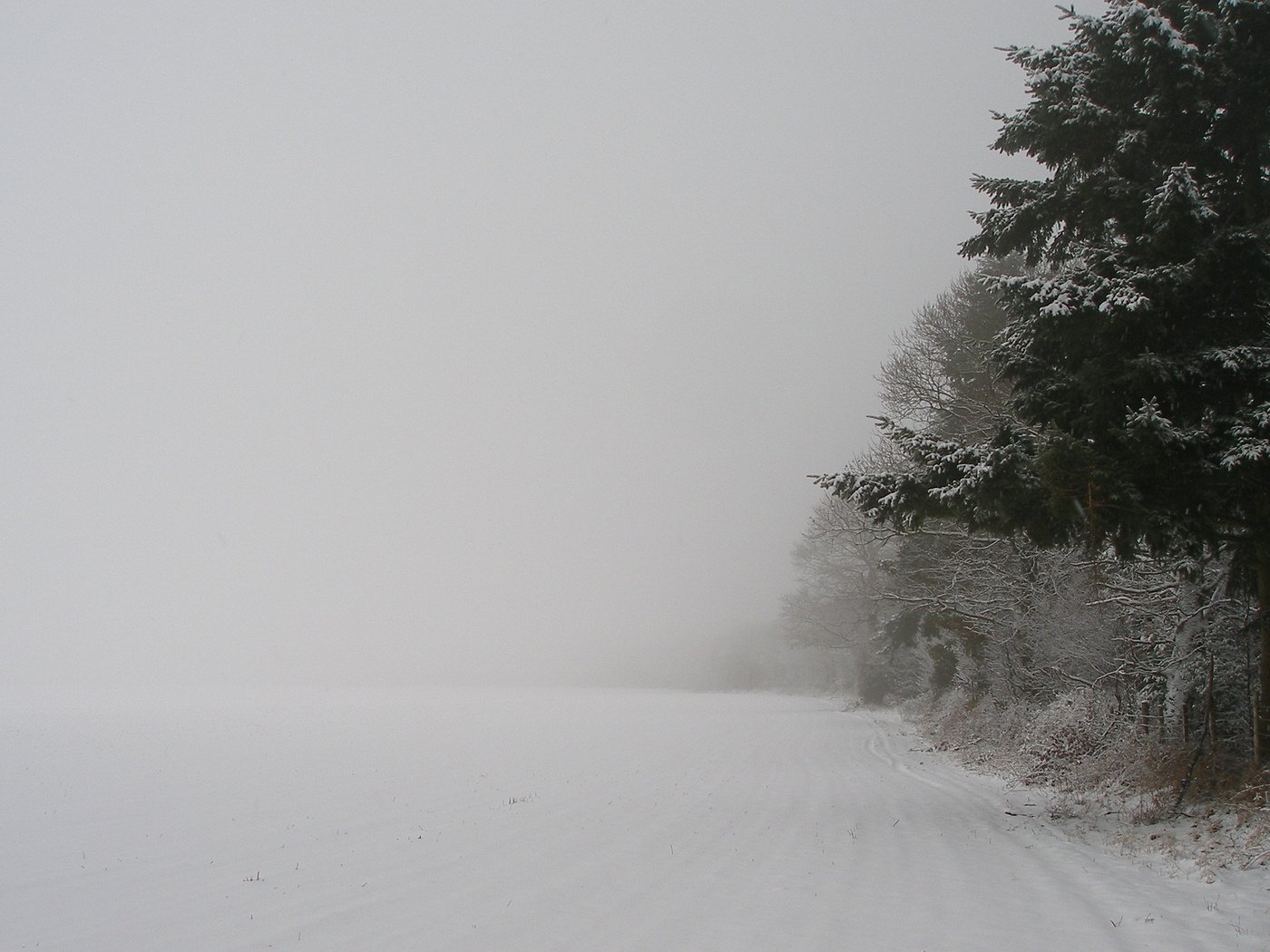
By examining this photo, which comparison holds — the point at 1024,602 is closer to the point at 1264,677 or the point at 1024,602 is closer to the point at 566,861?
the point at 1264,677

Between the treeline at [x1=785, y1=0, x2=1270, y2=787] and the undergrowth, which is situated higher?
the treeline at [x1=785, y1=0, x2=1270, y2=787]

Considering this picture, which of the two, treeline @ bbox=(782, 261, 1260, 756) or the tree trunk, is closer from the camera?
the tree trunk

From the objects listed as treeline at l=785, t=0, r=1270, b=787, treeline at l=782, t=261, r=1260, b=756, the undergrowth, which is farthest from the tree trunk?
treeline at l=782, t=261, r=1260, b=756

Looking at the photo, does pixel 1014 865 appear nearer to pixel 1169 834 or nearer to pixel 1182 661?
pixel 1169 834

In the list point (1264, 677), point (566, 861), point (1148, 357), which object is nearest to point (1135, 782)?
point (1264, 677)

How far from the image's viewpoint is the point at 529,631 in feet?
456

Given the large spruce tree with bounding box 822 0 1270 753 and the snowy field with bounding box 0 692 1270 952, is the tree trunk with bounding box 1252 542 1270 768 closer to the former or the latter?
the large spruce tree with bounding box 822 0 1270 753

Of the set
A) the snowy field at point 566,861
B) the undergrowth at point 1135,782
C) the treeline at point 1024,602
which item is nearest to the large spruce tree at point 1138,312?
the treeline at point 1024,602

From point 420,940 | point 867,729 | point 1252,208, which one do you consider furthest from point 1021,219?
point 867,729

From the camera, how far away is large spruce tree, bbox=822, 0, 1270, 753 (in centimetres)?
686

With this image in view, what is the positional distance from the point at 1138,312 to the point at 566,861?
8.82 meters

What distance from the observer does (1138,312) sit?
7.11 meters

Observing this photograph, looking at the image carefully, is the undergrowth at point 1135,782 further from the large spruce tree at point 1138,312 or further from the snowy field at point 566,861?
the large spruce tree at point 1138,312

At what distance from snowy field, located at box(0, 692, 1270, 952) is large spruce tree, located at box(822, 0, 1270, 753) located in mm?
3447
